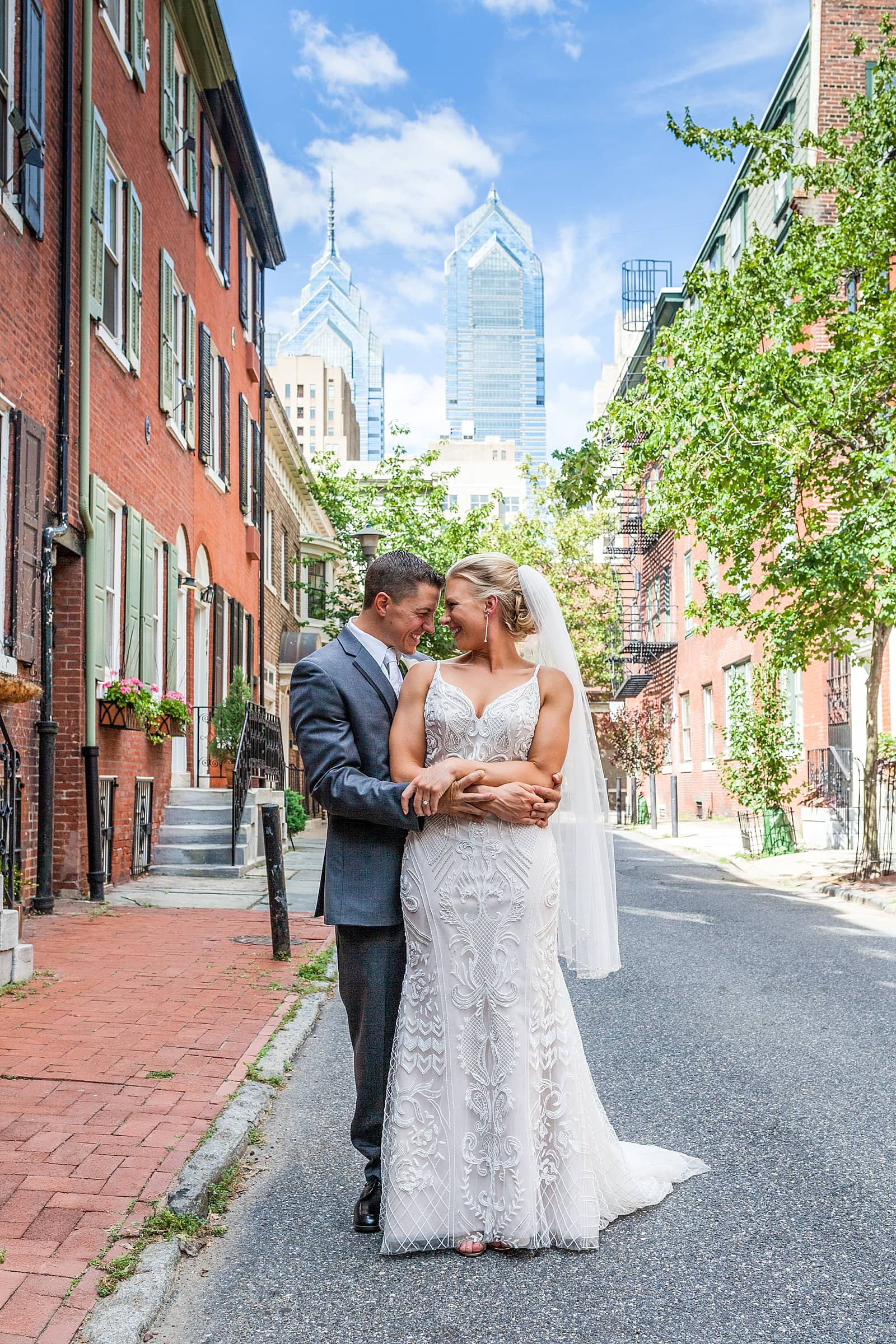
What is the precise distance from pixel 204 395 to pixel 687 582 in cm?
1763

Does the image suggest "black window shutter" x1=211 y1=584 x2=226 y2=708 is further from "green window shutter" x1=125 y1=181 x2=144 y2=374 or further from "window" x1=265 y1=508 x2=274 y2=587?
"window" x1=265 y1=508 x2=274 y2=587

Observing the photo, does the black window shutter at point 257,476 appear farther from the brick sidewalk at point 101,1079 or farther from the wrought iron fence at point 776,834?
the brick sidewalk at point 101,1079

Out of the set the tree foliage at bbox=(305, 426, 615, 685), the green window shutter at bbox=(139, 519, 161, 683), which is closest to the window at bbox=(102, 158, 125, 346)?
the green window shutter at bbox=(139, 519, 161, 683)

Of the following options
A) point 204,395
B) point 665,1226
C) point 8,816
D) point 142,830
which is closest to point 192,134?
point 204,395

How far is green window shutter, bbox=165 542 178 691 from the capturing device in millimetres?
14523

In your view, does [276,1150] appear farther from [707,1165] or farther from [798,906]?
[798,906]

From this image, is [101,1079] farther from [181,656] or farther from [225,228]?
[225,228]

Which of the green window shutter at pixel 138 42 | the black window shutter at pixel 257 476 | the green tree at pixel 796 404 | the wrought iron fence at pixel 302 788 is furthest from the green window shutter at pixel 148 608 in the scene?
the wrought iron fence at pixel 302 788

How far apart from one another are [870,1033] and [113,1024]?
393 cm

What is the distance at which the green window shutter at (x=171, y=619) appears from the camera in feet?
47.6

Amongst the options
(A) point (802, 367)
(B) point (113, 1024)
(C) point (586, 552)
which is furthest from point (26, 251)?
(C) point (586, 552)

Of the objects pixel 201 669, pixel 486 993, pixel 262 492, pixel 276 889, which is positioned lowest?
pixel 276 889

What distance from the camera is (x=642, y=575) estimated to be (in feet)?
127

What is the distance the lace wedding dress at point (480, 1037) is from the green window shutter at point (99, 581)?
813 cm
